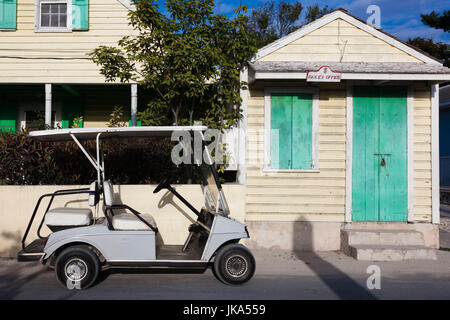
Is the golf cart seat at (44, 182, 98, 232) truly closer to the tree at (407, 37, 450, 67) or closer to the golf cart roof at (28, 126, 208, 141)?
the golf cart roof at (28, 126, 208, 141)

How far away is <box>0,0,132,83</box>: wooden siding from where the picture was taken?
10336 millimetres

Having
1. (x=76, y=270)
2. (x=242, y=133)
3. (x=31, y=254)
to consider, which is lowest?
(x=76, y=270)

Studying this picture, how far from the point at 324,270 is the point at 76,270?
3736 millimetres

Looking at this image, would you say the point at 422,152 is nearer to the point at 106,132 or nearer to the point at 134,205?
the point at 134,205

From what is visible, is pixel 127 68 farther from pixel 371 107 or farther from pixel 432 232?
pixel 432 232

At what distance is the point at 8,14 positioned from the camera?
10.4 meters

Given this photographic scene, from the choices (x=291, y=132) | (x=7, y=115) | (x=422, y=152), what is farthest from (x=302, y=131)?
(x=7, y=115)

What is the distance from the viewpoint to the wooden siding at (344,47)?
315 inches

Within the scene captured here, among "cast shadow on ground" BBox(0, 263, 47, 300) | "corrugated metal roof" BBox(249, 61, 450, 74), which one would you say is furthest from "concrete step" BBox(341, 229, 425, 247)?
"cast shadow on ground" BBox(0, 263, 47, 300)

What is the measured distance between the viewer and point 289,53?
26.4 ft

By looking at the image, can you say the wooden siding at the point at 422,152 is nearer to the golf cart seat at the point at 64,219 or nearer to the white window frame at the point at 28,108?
the golf cart seat at the point at 64,219

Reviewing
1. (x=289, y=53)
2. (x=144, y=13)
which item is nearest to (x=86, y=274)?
(x=144, y=13)
